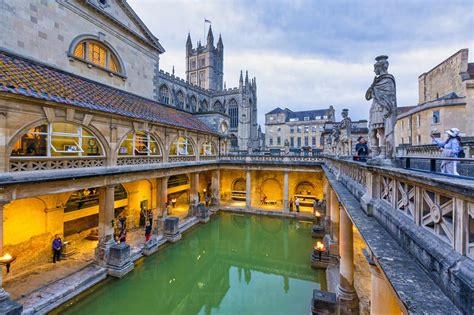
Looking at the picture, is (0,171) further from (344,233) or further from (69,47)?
(344,233)

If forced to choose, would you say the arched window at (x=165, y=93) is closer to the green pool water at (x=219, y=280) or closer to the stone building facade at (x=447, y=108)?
the green pool water at (x=219, y=280)

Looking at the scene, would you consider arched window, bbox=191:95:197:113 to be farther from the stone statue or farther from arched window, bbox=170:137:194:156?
the stone statue

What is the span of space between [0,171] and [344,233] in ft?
41.1

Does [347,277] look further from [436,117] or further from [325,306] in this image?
[436,117]

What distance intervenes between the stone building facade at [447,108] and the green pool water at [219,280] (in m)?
20.9

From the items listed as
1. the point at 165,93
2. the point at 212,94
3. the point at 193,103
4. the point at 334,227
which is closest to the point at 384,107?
the point at 334,227

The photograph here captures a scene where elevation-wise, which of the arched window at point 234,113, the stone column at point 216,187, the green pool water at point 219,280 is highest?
the arched window at point 234,113

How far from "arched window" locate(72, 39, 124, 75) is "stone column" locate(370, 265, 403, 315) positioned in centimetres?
1888

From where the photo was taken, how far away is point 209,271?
42.6 ft

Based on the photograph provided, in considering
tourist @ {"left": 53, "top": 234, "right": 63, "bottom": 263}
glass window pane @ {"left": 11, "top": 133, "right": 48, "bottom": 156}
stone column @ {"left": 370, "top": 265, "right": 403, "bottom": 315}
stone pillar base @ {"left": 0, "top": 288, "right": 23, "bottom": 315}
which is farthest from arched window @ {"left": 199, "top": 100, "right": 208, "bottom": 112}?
stone column @ {"left": 370, "top": 265, "right": 403, "bottom": 315}

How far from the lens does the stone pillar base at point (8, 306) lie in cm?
727

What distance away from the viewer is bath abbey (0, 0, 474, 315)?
9.22 ft

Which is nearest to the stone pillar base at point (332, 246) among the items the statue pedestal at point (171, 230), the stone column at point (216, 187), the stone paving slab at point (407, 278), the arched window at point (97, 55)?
the statue pedestal at point (171, 230)

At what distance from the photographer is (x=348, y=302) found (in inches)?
316
